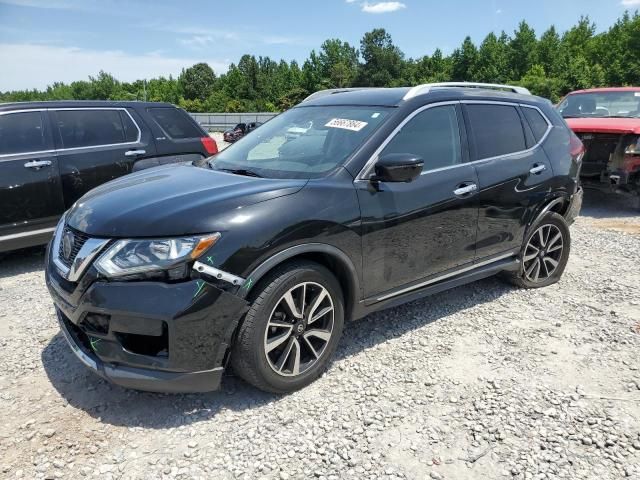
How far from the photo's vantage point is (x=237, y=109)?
63844mm

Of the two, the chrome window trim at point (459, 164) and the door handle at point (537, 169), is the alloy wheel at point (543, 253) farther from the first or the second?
the chrome window trim at point (459, 164)

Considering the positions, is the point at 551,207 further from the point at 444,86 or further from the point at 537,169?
the point at 444,86

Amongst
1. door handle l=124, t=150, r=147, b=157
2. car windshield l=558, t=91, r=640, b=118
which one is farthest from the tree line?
door handle l=124, t=150, r=147, b=157

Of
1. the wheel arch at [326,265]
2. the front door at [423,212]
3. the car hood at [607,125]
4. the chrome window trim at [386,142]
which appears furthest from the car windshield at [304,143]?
the car hood at [607,125]

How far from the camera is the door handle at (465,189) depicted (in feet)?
12.0

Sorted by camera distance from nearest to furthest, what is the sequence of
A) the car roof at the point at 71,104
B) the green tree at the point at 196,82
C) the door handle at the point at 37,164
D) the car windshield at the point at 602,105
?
the door handle at the point at 37,164 < the car roof at the point at 71,104 < the car windshield at the point at 602,105 < the green tree at the point at 196,82

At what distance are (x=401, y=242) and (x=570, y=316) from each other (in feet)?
6.15

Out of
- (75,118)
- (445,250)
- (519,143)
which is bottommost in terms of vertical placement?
(445,250)

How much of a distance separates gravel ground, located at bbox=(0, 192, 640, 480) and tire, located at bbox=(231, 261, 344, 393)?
18cm

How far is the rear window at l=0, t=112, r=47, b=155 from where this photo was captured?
5.19 metres

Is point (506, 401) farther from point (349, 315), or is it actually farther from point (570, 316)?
point (570, 316)

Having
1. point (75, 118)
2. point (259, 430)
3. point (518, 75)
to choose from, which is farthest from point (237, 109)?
point (259, 430)

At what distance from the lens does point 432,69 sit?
7319 cm

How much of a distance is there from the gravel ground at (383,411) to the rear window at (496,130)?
141 centimetres
